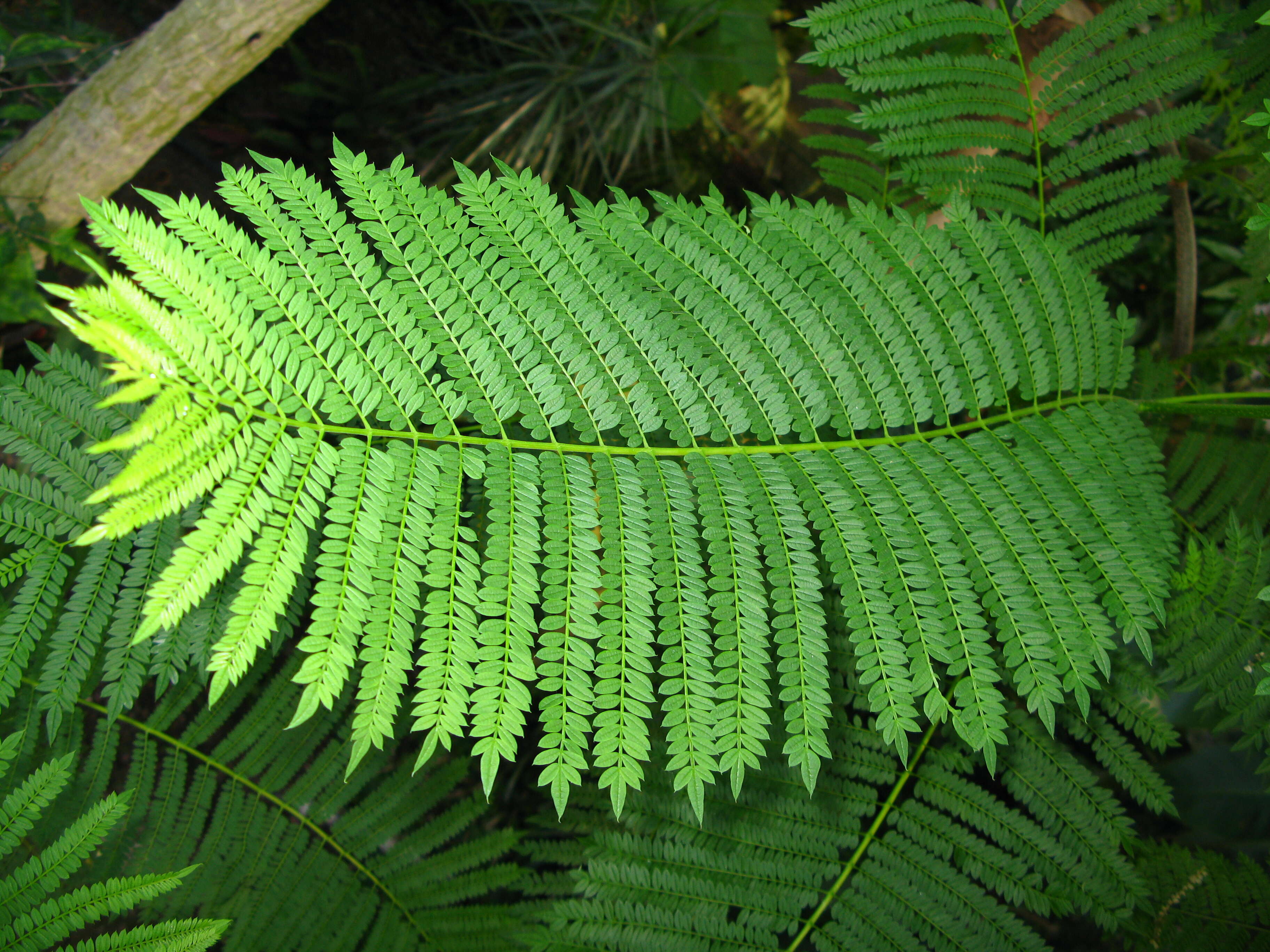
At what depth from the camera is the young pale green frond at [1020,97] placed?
1969 millimetres

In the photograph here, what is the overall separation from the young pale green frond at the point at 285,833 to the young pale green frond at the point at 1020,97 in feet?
7.49

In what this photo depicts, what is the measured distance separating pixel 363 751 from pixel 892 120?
2050 millimetres

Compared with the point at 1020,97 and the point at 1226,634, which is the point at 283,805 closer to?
the point at 1226,634

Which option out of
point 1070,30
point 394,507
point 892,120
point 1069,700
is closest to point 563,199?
point 892,120

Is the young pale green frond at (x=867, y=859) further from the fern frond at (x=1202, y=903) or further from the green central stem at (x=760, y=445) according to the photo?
the green central stem at (x=760, y=445)

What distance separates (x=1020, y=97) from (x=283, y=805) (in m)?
3.03

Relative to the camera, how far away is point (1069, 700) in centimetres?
216

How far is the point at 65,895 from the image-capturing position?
1.52 meters

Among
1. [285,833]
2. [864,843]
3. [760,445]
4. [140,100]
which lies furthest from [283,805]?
[140,100]

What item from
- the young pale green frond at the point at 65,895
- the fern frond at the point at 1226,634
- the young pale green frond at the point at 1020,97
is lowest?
the young pale green frond at the point at 65,895

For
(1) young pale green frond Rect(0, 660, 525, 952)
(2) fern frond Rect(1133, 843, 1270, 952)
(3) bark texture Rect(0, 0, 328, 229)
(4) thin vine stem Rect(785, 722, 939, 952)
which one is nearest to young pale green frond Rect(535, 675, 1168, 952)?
(4) thin vine stem Rect(785, 722, 939, 952)

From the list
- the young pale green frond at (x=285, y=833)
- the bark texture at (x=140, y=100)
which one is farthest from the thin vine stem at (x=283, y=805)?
the bark texture at (x=140, y=100)

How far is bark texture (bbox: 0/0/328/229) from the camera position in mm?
2402

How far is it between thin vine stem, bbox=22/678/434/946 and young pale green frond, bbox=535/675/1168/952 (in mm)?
613
